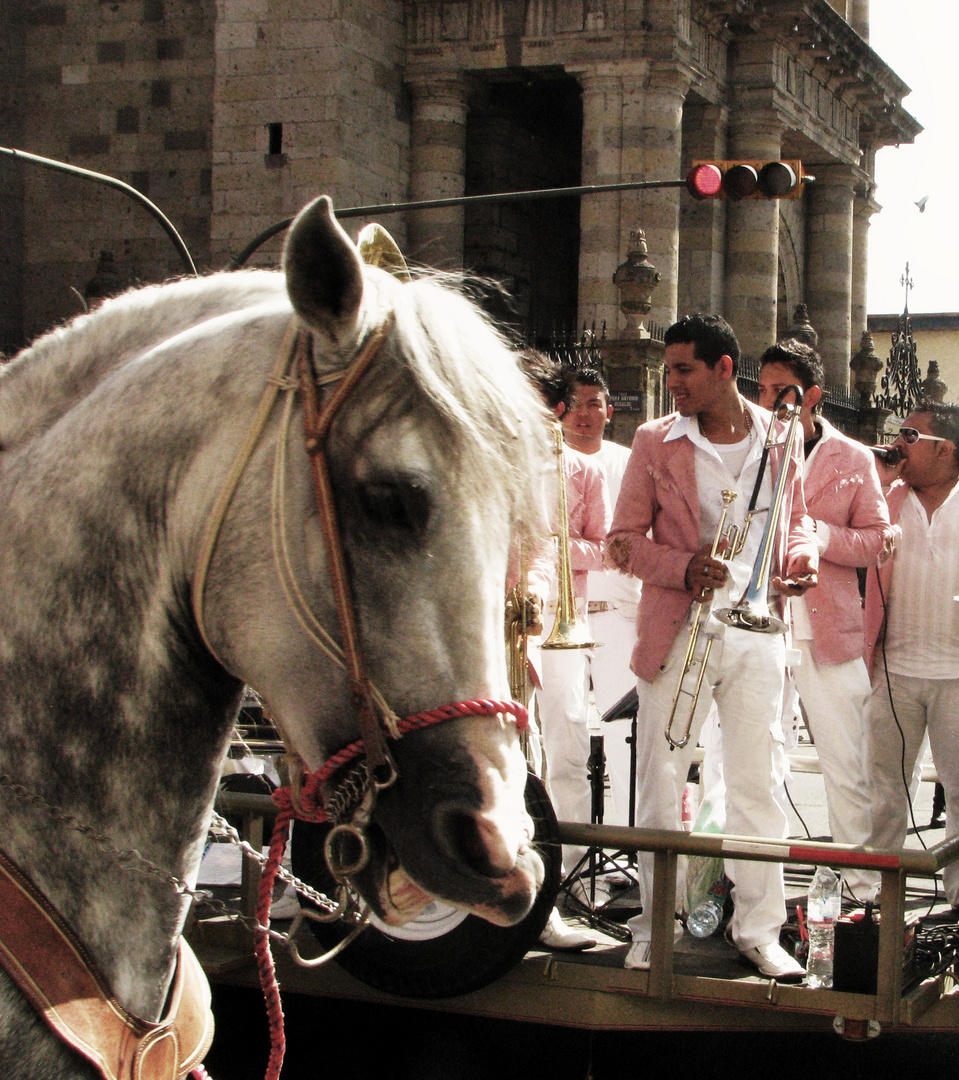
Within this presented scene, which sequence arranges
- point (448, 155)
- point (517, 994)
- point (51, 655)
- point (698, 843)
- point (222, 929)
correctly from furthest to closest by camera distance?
point (448, 155) → point (222, 929) → point (517, 994) → point (698, 843) → point (51, 655)

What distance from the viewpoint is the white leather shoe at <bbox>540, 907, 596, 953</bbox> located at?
15.6ft

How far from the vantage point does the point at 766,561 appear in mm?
4805

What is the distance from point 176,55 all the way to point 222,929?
19526 mm

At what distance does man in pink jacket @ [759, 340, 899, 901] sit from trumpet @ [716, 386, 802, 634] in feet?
2.54

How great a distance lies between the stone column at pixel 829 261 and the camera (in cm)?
2922

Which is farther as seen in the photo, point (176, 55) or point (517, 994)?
point (176, 55)

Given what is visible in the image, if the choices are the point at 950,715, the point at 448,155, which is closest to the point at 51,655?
the point at 950,715

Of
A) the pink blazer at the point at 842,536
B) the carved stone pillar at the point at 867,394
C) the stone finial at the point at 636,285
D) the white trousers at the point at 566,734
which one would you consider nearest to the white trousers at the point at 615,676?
the white trousers at the point at 566,734

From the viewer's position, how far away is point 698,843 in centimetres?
408

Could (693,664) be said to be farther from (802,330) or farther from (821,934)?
(802,330)

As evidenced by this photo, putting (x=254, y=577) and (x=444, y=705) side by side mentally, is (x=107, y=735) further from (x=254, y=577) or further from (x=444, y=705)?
(x=444, y=705)

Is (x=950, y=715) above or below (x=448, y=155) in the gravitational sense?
below

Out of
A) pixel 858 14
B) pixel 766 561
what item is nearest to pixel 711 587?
pixel 766 561

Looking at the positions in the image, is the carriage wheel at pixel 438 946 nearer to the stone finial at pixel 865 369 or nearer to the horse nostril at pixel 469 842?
the horse nostril at pixel 469 842
